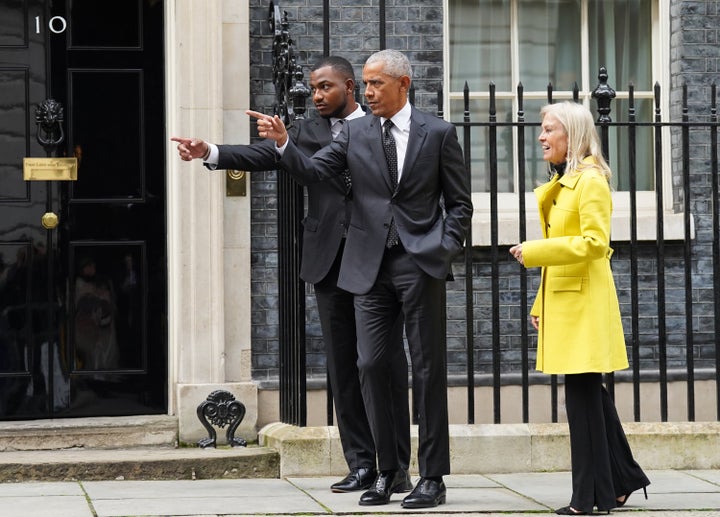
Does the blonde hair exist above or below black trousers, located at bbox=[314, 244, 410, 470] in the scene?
above

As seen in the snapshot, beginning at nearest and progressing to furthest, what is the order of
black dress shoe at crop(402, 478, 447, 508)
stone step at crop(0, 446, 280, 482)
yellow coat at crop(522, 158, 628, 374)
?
1. yellow coat at crop(522, 158, 628, 374)
2. black dress shoe at crop(402, 478, 447, 508)
3. stone step at crop(0, 446, 280, 482)

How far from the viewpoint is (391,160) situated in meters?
6.34

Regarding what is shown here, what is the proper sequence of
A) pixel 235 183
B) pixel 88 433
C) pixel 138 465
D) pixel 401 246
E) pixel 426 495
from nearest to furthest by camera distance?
pixel 426 495 → pixel 401 246 → pixel 138 465 → pixel 88 433 → pixel 235 183

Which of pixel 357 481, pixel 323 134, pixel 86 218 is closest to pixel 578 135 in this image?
pixel 323 134

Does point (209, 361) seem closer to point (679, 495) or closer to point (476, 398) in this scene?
point (476, 398)

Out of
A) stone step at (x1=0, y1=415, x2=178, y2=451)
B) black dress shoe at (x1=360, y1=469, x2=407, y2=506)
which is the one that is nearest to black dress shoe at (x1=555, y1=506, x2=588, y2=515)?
black dress shoe at (x1=360, y1=469, x2=407, y2=506)

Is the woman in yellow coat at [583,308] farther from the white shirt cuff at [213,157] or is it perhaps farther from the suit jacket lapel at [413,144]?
the white shirt cuff at [213,157]

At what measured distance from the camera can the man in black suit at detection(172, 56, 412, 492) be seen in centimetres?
661

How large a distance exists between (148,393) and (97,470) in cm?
107

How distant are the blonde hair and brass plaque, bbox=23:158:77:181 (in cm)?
326

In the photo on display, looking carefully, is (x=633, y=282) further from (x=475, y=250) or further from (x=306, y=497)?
(x=306, y=497)

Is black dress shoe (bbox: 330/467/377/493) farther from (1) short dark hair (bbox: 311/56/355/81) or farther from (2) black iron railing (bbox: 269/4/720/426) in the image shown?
(1) short dark hair (bbox: 311/56/355/81)

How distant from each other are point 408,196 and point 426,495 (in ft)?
4.32

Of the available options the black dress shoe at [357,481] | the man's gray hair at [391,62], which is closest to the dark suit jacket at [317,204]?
the man's gray hair at [391,62]
